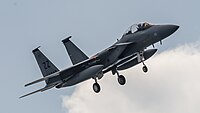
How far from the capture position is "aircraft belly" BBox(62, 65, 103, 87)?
149 feet

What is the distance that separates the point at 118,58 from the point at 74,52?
9.34m

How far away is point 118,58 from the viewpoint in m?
46.8

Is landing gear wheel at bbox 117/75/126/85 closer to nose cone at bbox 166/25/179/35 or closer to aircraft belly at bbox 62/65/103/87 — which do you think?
aircraft belly at bbox 62/65/103/87

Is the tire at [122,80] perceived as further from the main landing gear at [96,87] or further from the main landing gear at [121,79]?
Result: the main landing gear at [96,87]

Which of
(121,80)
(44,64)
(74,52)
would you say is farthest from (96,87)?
(44,64)

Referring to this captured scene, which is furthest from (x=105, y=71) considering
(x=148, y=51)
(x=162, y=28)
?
(x=162, y=28)

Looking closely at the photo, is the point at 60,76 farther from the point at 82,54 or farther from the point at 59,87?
the point at 82,54

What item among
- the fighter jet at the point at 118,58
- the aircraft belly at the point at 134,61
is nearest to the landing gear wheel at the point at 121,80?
the fighter jet at the point at 118,58

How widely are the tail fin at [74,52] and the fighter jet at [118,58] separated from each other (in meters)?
4.67

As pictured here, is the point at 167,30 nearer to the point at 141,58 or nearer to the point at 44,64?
the point at 141,58

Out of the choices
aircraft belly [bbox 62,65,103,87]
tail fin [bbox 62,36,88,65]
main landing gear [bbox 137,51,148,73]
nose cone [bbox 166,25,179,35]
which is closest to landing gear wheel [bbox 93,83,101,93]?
aircraft belly [bbox 62,65,103,87]

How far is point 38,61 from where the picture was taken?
56.2 metres

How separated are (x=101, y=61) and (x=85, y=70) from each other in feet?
5.90

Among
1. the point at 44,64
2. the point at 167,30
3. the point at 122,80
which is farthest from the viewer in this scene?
the point at 44,64
